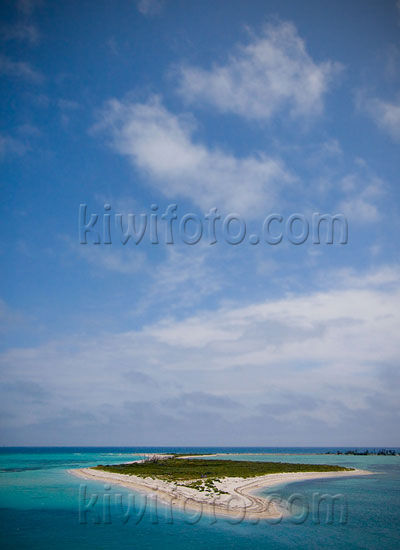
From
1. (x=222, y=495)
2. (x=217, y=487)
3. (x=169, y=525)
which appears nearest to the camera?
(x=169, y=525)

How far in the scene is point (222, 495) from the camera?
40750mm

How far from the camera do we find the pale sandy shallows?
3491 cm

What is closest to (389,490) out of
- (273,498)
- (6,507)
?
(273,498)

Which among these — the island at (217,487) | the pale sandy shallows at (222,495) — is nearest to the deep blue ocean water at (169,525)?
the pale sandy shallows at (222,495)

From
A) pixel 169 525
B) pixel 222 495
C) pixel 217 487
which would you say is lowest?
pixel 217 487

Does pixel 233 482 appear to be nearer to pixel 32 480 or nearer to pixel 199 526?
pixel 199 526

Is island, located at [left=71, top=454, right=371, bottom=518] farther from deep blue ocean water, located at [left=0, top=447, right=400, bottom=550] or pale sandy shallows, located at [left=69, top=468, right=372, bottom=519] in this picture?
deep blue ocean water, located at [left=0, top=447, right=400, bottom=550]

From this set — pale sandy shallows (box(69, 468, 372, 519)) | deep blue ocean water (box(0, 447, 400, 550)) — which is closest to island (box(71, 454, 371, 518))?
pale sandy shallows (box(69, 468, 372, 519))

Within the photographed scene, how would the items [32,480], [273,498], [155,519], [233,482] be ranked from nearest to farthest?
[155,519] → [273,498] → [233,482] → [32,480]

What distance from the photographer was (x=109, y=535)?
92.8ft

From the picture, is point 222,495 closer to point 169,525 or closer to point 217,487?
point 217,487

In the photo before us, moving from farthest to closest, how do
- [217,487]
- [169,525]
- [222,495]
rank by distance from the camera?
[217,487] → [222,495] → [169,525]

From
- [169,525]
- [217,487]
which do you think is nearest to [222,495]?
[217,487]

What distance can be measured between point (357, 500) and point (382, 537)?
671 inches
